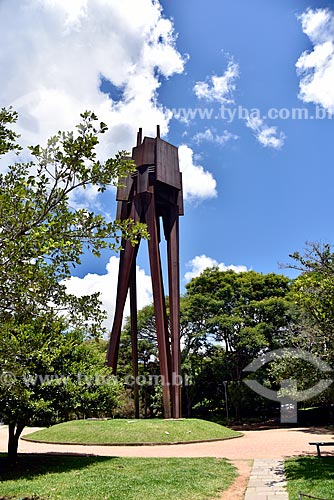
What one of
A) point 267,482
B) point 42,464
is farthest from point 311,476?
point 42,464

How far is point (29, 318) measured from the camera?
531 centimetres

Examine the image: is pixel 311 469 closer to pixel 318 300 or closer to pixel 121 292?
pixel 318 300

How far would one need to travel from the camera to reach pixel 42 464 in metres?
10.9

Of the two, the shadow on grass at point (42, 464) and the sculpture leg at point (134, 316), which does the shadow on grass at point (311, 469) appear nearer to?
the shadow on grass at point (42, 464)

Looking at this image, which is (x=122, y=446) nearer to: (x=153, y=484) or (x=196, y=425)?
(x=196, y=425)

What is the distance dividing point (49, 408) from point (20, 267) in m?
6.38

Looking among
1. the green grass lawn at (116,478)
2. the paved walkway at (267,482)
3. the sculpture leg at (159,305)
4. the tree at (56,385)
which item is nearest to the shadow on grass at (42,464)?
the green grass lawn at (116,478)

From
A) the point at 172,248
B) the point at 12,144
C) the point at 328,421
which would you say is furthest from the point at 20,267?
the point at 328,421

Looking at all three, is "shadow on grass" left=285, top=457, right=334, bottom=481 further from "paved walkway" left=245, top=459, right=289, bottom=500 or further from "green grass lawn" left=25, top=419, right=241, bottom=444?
"green grass lawn" left=25, top=419, right=241, bottom=444

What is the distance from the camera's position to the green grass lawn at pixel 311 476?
686 centimetres

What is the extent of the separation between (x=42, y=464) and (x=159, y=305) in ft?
35.7

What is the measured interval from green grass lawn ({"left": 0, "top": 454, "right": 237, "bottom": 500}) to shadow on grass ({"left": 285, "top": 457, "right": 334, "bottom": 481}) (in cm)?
133

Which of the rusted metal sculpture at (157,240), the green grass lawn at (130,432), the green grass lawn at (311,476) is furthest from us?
the rusted metal sculpture at (157,240)

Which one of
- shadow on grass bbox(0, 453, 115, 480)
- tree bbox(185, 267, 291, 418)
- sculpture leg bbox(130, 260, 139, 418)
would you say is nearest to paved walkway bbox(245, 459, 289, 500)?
shadow on grass bbox(0, 453, 115, 480)
